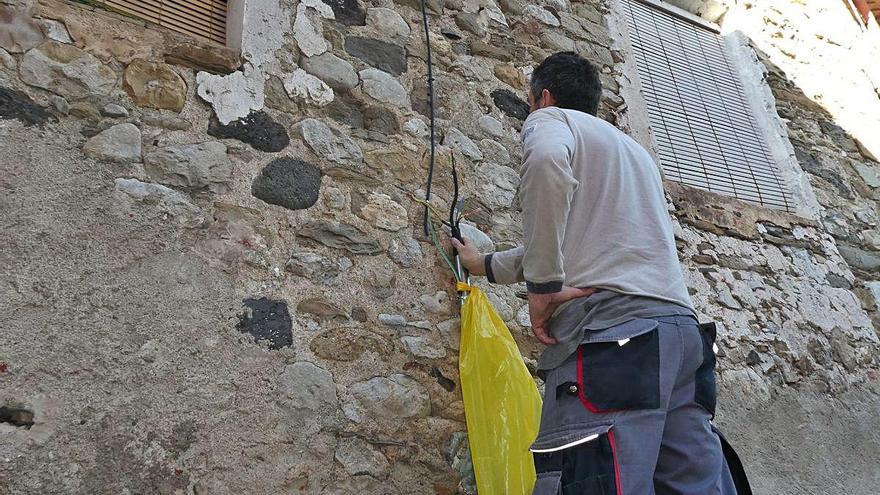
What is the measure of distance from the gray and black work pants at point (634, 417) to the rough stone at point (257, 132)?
115 cm

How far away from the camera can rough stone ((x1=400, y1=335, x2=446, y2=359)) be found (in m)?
2.17

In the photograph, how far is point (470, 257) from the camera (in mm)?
2342

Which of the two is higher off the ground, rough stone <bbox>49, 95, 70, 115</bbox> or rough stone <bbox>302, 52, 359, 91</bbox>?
rough stone <bbox>302, 52, 359, 91</bbox>

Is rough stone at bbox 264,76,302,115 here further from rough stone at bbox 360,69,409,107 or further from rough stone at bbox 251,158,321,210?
rough stone at bbox 360,69,409,107

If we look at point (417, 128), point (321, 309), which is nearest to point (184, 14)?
point (417, 128)

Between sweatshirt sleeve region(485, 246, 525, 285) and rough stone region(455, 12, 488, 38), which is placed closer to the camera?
sweatshirt sleeve region(485, 246, 525, 285)

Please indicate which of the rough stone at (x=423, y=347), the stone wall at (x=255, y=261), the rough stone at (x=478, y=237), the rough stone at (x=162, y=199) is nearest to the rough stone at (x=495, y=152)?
the stone wall at (x=255, y=261)

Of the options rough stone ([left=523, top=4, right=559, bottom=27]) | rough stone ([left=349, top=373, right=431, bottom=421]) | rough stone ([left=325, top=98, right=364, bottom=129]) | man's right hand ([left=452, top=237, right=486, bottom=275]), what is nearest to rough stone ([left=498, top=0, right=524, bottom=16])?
rough stone ([left=523, top=4, right=559, bottom=27])

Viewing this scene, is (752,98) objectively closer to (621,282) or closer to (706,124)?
(706,124)

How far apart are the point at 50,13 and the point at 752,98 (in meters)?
3.74

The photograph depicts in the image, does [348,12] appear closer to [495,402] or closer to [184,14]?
[184,14]

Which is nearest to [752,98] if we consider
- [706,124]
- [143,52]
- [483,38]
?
[706,124]

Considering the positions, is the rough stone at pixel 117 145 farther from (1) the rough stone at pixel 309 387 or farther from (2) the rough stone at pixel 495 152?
(2) the rough stone at pixel 495 152

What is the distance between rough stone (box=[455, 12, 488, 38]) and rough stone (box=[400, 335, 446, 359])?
150 cm
